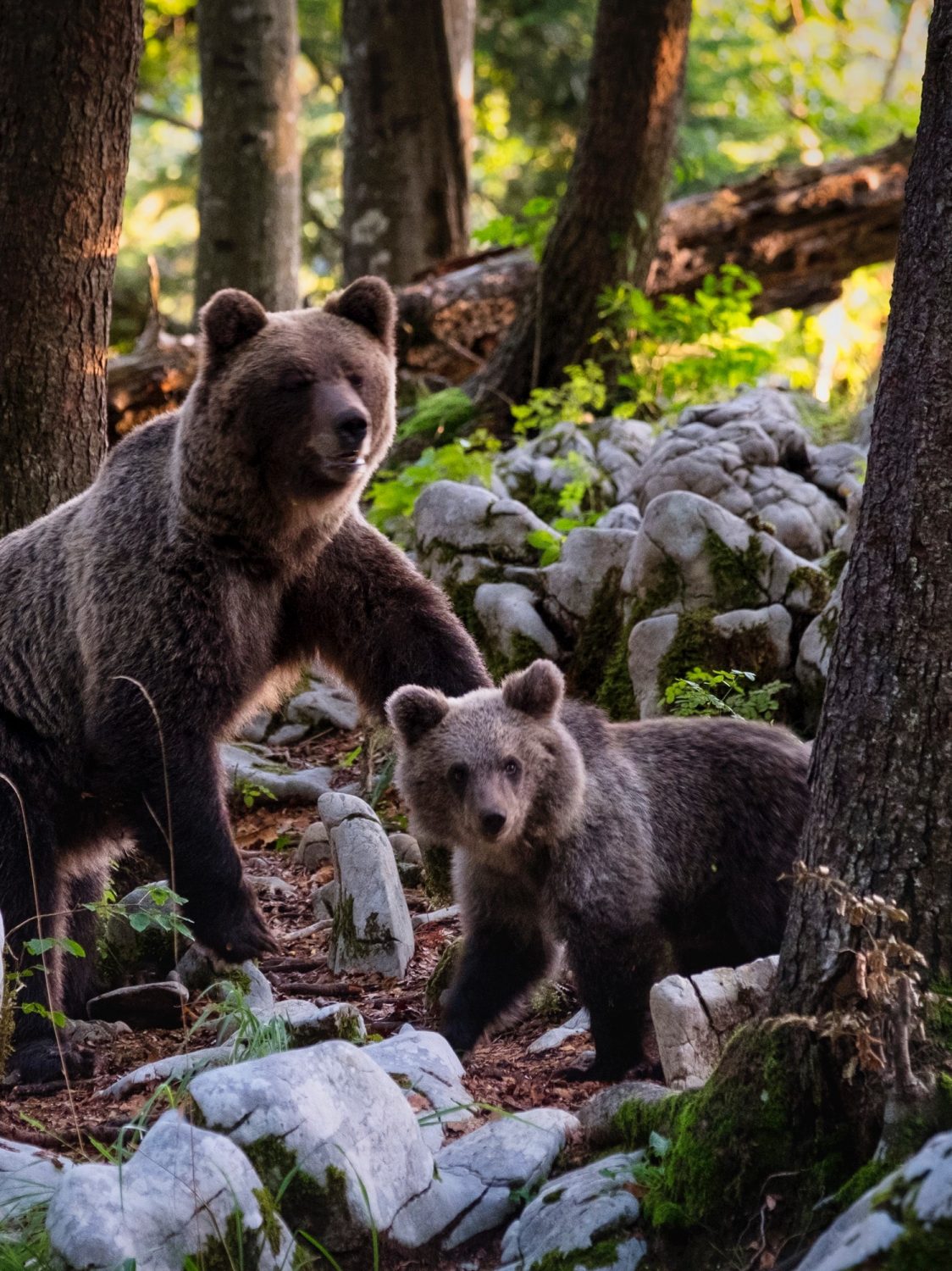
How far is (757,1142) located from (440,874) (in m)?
3.46

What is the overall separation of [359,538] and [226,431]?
0.88m

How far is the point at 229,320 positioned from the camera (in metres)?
5.74

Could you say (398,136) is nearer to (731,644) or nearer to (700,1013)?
(731,644)

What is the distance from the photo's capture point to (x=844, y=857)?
359 centimetres

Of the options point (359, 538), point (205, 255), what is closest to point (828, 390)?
point (205, 255)

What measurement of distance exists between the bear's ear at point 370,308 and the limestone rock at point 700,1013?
3.04 meters

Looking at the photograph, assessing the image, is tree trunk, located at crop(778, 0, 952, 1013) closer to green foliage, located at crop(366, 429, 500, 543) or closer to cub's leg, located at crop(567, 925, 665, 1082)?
cub's leg, located at crop(567, 925, 665, 1082)

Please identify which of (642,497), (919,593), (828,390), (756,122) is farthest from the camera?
(756,122)

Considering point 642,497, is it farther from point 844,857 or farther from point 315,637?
point 844,857

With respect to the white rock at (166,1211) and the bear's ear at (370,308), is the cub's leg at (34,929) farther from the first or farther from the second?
the bear's ear at (370,308)

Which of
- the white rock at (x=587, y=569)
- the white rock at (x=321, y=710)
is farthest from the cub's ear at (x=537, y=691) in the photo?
the white rock at (x=321, y=710)

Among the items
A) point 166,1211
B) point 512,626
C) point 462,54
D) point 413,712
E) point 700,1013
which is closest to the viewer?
point 166,1211

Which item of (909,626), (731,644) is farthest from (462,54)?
(909,626)

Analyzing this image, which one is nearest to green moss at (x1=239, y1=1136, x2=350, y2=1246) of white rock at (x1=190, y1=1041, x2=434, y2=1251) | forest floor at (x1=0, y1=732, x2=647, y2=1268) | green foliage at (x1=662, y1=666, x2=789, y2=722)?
white rock at (x1=190, y1=1041, x2=434, y2=1251)
